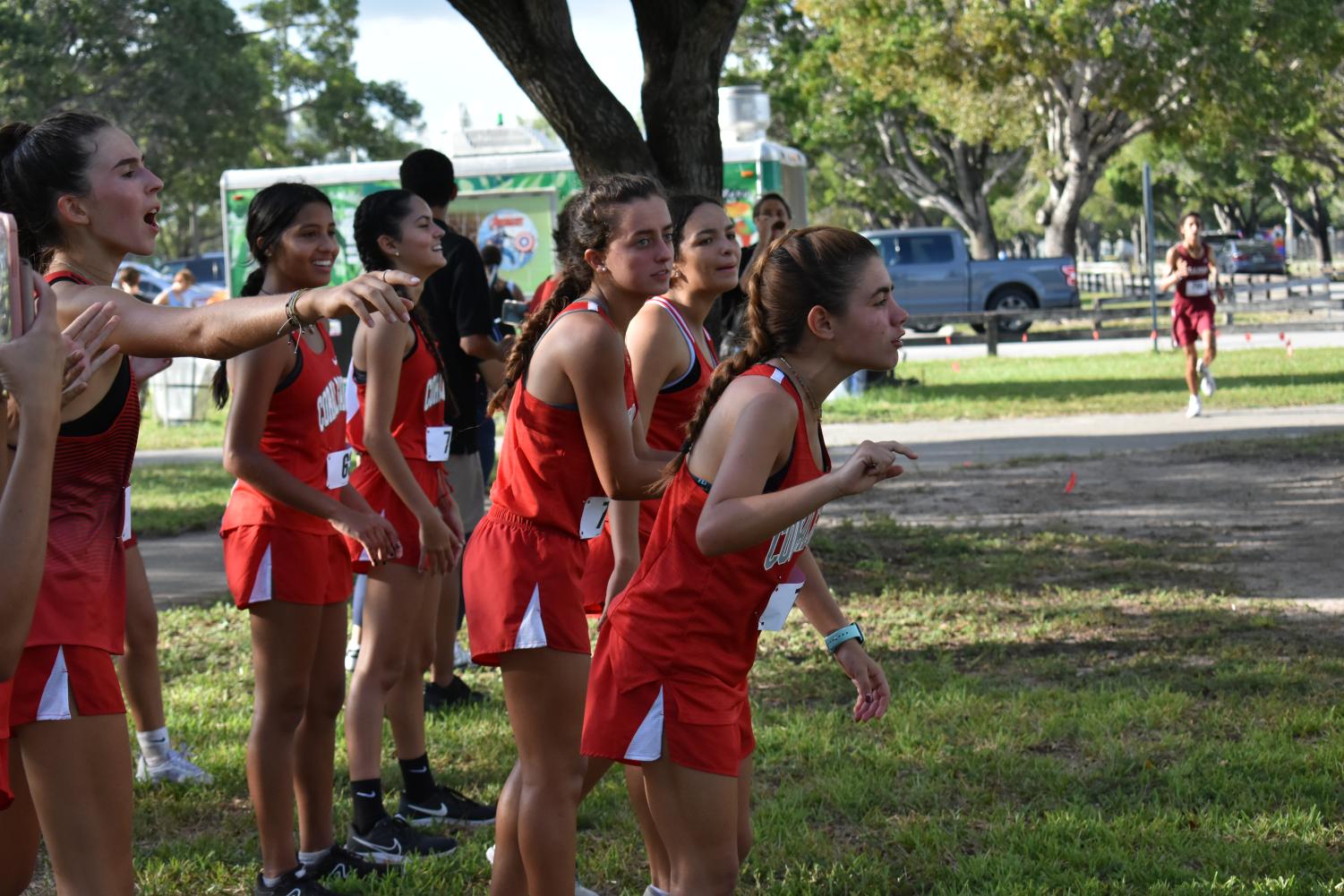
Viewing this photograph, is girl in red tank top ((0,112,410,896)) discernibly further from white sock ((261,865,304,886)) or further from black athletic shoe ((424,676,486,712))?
black athletic shoe ((424,676,486,712))

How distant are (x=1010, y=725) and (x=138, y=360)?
11.1ft

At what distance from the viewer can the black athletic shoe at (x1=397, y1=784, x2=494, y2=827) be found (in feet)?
16.3

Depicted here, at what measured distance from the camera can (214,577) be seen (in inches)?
375

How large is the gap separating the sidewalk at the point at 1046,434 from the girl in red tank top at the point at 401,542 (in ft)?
19.7

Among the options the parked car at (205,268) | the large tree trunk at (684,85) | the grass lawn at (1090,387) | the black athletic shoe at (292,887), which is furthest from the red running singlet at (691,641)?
the parked car at (205,268)

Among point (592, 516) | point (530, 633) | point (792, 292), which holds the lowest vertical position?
point (530, 633)

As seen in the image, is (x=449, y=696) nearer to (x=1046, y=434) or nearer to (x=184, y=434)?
(x=1046, y=434)

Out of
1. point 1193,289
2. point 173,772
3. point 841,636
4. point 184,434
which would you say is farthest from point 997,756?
point 184,434

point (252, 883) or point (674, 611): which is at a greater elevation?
point (674, 611)

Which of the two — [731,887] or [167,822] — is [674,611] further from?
[167,822]

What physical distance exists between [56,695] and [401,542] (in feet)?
6.28

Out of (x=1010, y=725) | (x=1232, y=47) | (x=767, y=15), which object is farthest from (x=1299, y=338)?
(x=1010, y=725)

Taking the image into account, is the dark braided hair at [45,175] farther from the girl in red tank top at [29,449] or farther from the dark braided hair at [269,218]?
the dark braided hair at [269,218]

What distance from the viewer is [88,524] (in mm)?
2936
